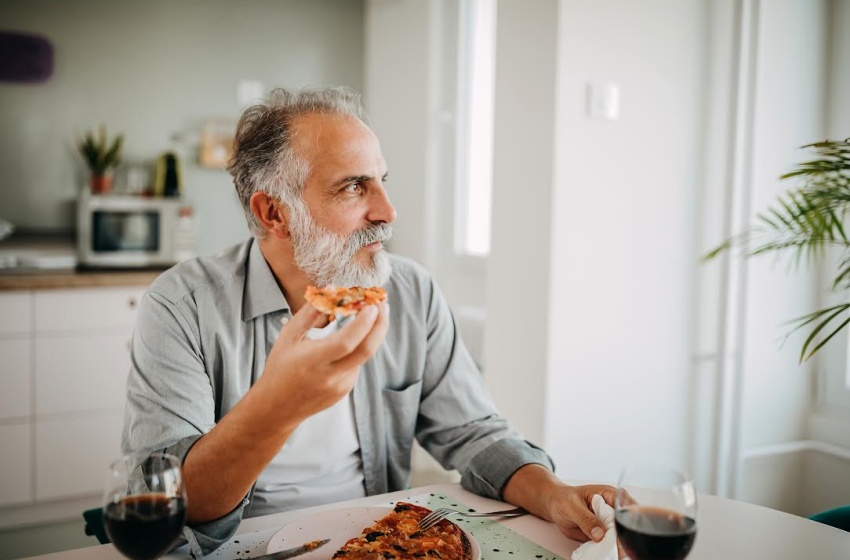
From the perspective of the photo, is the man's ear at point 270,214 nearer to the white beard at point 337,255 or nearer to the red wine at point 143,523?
the white beard at point 337,255

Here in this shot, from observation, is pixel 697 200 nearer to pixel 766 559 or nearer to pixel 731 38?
pixel 731 38

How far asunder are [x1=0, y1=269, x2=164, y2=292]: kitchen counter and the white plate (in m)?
2.26

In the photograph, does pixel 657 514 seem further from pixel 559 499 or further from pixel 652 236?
pixel 652 236

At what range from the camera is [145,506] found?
811 mm

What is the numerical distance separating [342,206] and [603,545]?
80cm

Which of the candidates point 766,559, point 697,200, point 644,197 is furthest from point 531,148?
point 766,559

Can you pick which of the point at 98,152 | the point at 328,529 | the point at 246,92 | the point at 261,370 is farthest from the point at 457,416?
the point at 246,92

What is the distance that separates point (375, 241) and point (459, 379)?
356 millimetres

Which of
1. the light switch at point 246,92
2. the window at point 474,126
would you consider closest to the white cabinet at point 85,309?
the light switch at point 246,92

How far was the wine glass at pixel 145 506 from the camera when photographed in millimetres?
804

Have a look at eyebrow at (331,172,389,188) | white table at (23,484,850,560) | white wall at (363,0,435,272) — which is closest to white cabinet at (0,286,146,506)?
white wall at (363,0,435,272)

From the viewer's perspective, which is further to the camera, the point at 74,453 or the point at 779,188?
the point at 74,453

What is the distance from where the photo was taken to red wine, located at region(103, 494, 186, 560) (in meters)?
0.80

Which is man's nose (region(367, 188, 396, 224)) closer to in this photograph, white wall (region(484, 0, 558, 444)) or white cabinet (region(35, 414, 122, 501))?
white wall (region(484, 0, 558, 444))
